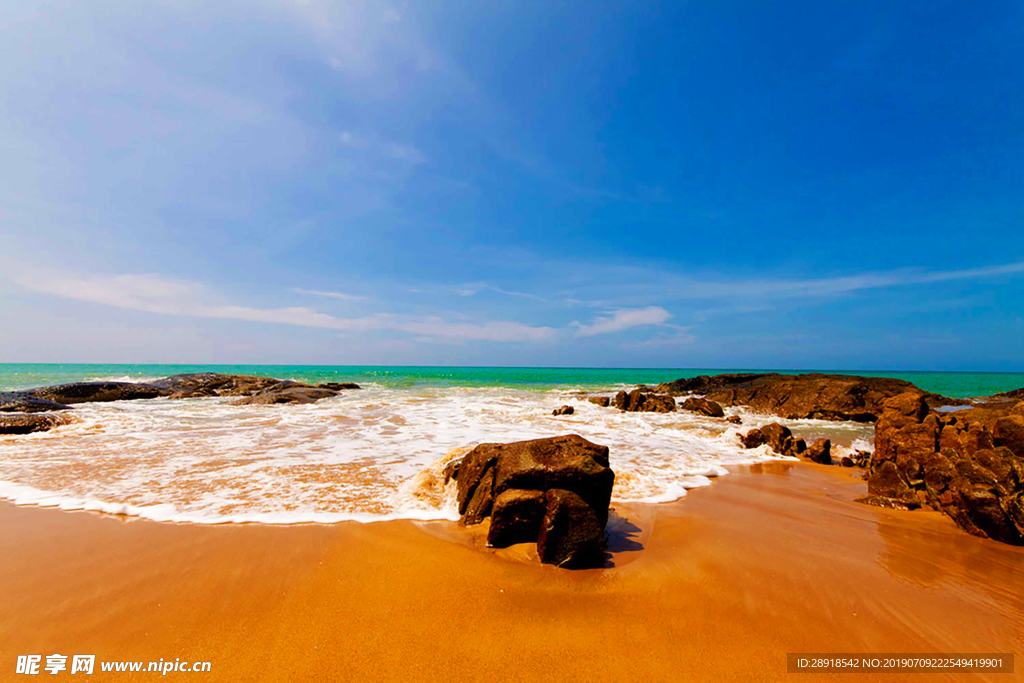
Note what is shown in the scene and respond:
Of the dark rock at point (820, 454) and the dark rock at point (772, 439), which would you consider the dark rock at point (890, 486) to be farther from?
the dark rock at point (772, 439)

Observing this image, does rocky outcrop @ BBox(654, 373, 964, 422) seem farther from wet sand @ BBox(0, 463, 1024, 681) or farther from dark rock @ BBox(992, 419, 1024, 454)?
wet sand @ BBox(0, 463, 1024, 681)

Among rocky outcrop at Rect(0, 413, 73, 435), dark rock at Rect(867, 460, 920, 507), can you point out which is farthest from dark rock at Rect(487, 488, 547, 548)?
rocky outcrop at Rect(0, 413, 73, 435)

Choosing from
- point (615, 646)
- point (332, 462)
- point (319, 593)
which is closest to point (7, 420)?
point (332, 462)

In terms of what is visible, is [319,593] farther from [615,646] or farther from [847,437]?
[847,437]

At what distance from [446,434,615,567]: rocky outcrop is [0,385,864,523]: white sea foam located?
829 millimetres

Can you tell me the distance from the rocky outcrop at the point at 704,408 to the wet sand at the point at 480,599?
41.4 ft

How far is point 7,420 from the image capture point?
9.78 meters

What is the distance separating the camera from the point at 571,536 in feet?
11.9

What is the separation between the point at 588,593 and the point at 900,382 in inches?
908

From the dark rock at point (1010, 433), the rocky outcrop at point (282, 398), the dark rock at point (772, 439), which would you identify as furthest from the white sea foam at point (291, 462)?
the rocky outcrop at point (282, 398)

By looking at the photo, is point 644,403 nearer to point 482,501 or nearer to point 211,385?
point 482,501

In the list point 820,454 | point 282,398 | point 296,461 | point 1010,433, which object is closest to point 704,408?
point 820,454

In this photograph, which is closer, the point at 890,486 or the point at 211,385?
the point at 890,486

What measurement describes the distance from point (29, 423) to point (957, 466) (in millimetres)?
18859
